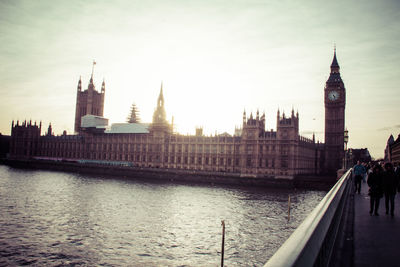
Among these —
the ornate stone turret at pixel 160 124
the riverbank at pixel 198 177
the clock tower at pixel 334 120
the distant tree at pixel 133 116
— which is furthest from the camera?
the distant tree at pixel 133 116

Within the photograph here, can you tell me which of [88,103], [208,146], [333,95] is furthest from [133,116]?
[333,95]

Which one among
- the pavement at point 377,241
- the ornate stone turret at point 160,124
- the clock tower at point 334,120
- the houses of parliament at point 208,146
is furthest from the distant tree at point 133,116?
the pavement at point 377,241

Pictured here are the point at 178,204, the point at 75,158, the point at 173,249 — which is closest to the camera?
the point at 173,249

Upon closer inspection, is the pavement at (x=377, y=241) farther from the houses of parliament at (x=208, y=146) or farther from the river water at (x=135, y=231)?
the houses of parliament at (x=208, y=146)

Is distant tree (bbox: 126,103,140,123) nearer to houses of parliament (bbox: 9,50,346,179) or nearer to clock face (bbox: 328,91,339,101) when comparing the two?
houses of parliament (bbox: 9,50,346,179)

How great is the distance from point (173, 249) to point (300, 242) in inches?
782

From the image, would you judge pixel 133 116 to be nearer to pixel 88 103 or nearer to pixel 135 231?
pixel 88 103

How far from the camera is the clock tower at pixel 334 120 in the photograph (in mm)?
94875

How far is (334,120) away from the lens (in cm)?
9675

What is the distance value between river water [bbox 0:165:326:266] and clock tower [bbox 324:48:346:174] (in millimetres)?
61088

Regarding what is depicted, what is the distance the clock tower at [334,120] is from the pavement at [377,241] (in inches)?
3650

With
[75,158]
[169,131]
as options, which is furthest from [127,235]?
[75,158]

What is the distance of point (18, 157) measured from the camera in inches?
5212

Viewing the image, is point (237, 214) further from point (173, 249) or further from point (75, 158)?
point (75, 158)
